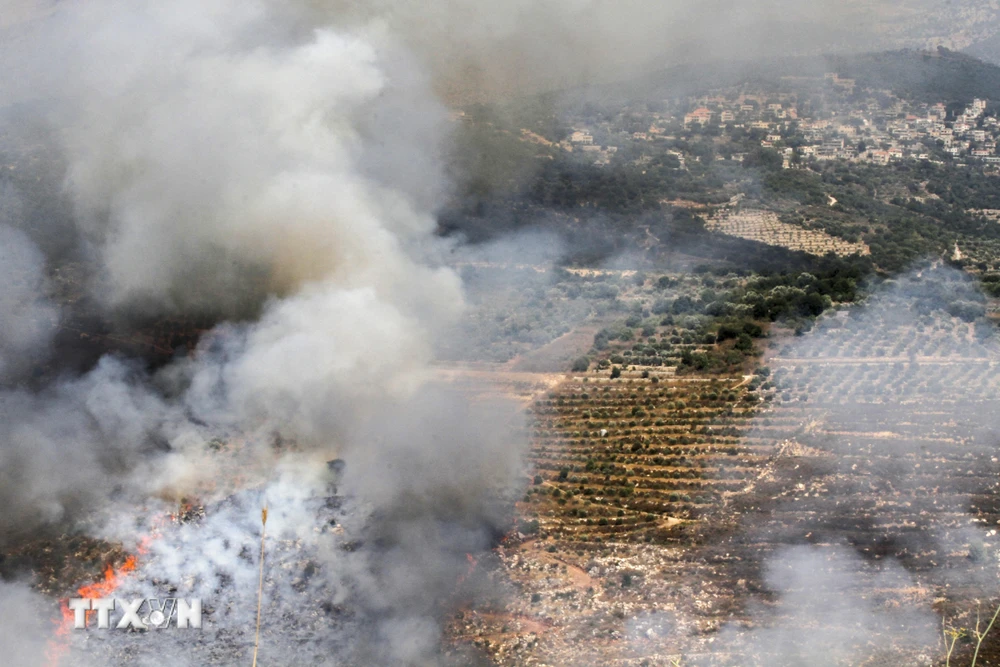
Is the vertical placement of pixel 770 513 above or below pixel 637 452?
below

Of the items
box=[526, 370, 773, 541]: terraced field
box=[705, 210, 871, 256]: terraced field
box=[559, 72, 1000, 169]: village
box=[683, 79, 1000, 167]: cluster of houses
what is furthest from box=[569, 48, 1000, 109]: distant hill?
box=[526, 370, 773, 541]: terraced field

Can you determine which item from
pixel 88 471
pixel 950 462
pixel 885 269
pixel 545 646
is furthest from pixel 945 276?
pixel 88 471

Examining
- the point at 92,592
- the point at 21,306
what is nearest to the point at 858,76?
the point at 21,306

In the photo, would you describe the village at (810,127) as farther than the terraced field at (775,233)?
Yes

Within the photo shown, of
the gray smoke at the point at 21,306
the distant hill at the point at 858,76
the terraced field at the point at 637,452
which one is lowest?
the terraced field at the point at 637,452

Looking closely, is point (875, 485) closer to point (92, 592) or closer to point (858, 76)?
point (92, 592)

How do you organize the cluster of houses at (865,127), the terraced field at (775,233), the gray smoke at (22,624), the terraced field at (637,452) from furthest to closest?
the cluster of houses at (865,127) → the terraced field at (775,233) → the terraced field at (637,452) → the gray smoke at (22,624)

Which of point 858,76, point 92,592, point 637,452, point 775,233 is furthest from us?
point 858,76

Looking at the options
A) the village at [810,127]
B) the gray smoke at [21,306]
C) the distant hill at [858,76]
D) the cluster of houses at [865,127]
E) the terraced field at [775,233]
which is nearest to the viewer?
the gray smoke at [21,306]

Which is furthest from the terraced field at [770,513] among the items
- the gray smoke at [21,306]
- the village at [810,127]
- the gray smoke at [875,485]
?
the village at [810,127]

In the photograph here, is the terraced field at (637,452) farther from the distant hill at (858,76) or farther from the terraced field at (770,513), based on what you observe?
the distant hill at (858,76)

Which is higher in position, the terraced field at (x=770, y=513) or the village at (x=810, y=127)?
the village at (x=810, y=127)
